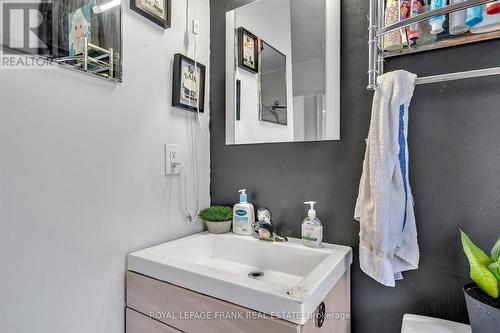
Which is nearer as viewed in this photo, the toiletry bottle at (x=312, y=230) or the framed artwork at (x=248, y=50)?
the toiletry bottle at (x=312, y=230)

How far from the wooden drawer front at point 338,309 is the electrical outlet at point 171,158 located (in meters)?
0.71

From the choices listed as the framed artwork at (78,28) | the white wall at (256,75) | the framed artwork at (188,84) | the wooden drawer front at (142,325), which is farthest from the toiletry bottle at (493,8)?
the wooden drawer front at (142,325)

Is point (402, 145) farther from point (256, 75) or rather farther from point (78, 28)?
point (78, 28)

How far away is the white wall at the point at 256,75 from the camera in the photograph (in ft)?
3.61

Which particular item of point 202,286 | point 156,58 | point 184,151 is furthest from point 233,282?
point 156,58

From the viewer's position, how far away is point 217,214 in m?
1.18

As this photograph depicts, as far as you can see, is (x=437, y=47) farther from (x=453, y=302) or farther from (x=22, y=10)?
(x=22, y=10)

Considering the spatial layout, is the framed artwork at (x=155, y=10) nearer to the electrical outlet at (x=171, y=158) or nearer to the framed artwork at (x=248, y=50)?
the framed artwork at (x=248, y=50)

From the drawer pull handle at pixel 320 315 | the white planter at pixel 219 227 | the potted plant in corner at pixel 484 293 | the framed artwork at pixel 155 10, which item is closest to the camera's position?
the potted plant in corner at pixel 484 293

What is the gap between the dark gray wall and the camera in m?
0.78

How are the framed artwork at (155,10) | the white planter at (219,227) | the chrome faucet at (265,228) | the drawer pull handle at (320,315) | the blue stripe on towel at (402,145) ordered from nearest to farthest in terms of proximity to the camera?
the drawer pull handle at (320,315) < the blue stripe on towel at (402,145) < the framed artwork at (155,10) < the chrome faucet at (265,228) < the white planter at (219,227)

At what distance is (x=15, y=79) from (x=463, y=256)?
1.31 meters

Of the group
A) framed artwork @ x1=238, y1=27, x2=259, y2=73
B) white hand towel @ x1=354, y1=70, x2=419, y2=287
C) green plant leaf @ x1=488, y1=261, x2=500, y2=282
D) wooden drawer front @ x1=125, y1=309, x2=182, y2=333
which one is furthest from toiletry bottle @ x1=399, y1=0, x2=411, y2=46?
wooden drawer front @ x1=125, y1=309, x2=182, y2=333

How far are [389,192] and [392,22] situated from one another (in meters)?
0.52
